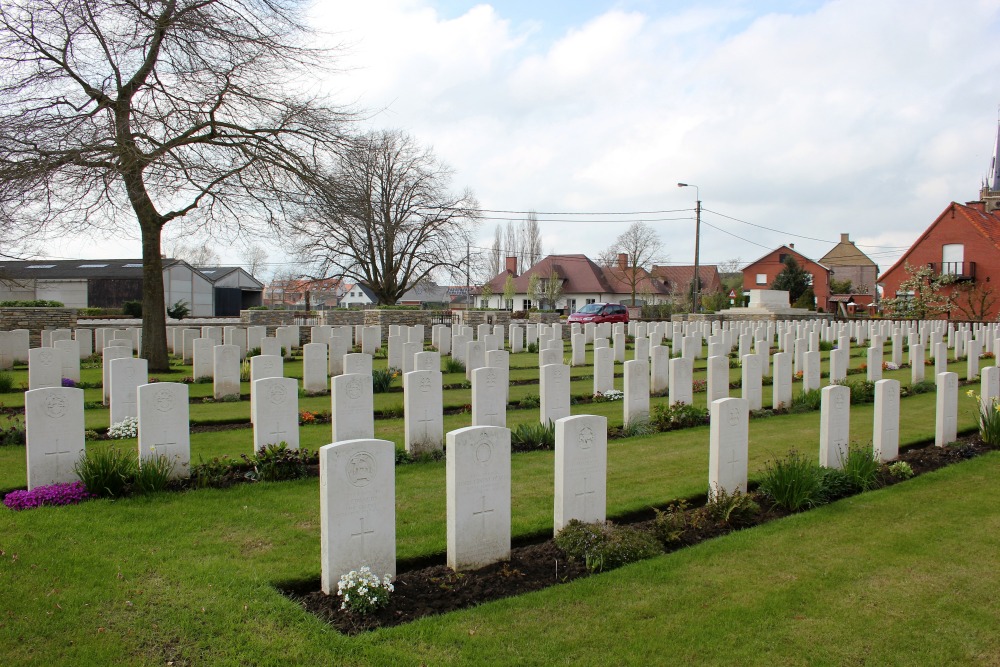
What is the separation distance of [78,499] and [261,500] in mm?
1523

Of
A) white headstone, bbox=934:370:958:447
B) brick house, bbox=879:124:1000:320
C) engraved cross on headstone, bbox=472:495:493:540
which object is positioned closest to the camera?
engraved cross on headstone, bbox=472:495:493:540

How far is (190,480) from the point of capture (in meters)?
6.64

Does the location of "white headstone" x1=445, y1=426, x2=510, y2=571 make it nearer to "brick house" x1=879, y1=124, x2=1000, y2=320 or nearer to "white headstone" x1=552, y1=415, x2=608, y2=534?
"white headstone" x1=552, y1=415, x2=608, y2=534

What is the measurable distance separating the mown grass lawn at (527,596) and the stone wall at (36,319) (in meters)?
16.4

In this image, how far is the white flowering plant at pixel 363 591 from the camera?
4059 mm

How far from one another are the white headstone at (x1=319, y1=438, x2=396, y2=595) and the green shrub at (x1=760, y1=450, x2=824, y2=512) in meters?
3.58

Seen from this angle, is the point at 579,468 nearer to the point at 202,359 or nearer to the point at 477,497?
the point at 477,497

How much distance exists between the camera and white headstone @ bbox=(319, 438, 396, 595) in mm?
4188

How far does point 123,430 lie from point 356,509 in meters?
5.68

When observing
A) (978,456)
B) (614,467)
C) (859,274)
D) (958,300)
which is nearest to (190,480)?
(614,467)

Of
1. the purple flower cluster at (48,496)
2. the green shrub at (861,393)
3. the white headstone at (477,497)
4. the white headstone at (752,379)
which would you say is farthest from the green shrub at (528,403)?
the purple flower cluster at (48,496)

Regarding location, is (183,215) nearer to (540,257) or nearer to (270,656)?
(270,656)

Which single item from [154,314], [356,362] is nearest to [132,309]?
[154,314]

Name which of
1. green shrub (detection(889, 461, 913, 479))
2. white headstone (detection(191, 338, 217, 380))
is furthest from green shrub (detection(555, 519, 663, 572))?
white headstone (detection(191, 338, 217, 380))
